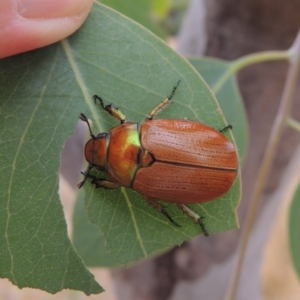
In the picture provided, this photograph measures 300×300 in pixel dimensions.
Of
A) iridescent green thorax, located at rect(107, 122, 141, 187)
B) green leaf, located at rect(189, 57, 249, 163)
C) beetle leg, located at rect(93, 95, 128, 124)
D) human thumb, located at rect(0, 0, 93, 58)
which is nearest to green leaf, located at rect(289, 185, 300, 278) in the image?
green leaf, located at rect(189, 57, 249, 163)

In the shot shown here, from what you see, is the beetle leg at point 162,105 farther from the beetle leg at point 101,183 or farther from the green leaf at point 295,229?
the green leaf at point 295,229

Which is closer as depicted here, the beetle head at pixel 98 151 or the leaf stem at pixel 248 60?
the beetle head at pixel 98 151

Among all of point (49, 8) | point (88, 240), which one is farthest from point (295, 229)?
point (49, 8)

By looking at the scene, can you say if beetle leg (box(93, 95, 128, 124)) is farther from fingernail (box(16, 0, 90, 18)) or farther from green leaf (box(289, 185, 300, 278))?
green leaf (box(289, 185, 300, 278))

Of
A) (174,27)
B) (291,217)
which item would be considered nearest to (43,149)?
(291,217)

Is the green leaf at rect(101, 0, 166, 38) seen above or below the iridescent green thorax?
above

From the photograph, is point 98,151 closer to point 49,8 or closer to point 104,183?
point 104,183

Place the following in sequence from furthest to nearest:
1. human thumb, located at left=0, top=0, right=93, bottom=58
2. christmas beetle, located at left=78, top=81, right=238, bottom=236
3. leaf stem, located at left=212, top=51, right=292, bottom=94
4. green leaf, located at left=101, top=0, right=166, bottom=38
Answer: green leaf, located at left=101, top=0, right=166, bottom=38, leaf stem, located at left=212, top=51, right=292, bottom=94, christmas beetle, located at left=78, top=81, right=238, bottom=236, human thumb, located at left=0, top=0, right=93, bottom=58

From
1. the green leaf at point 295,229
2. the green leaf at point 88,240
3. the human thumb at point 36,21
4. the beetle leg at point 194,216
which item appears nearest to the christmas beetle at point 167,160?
the beetle leg at point 194,216
